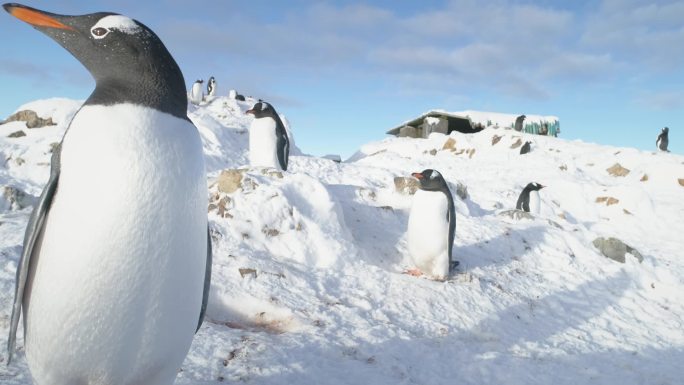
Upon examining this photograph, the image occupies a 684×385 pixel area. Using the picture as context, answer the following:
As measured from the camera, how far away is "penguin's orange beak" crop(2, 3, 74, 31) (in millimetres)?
1808

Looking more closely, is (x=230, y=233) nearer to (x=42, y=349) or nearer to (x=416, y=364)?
(x=416, y=364)

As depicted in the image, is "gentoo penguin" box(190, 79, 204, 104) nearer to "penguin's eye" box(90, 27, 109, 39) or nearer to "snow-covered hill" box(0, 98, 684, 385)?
"snow-covered hill" box(0, 98, 684, 385)

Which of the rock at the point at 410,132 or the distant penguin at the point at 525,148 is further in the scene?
the rock at the point at 410,132

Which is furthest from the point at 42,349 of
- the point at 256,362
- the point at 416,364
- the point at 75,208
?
the point at 416,364

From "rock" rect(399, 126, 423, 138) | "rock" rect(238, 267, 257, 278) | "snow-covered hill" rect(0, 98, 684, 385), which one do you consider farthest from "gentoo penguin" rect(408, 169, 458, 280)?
"rock" rect(399, 126, 423, 138)

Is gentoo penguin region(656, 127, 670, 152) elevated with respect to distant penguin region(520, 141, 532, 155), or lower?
elevated

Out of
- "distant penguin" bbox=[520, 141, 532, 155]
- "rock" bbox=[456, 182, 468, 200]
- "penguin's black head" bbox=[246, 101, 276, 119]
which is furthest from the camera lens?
"distant penguin" bbox=[520, 141, 532, 155]

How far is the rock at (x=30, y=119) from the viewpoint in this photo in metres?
13.2

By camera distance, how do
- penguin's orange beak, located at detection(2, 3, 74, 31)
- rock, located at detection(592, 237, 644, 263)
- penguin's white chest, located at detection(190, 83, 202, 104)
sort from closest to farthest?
1. penguin's orange beak, located at detection(2, 3, 74, 31)
2. rock, located at detection(592, 237, 644, 263)
3. penguin's white chest, located at detection(190, 83, 202, 104)

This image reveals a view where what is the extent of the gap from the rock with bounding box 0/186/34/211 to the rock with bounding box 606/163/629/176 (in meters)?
21.7

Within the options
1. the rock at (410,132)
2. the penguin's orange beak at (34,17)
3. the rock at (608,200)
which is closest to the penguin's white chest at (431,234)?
the penguin's orange beak at (34,17)

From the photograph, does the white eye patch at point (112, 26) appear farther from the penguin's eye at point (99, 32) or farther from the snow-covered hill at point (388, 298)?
the snow-covered hill at point (388, 298)

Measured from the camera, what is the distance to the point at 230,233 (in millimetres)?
5254

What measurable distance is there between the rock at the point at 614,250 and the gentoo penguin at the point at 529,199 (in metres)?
4.39
